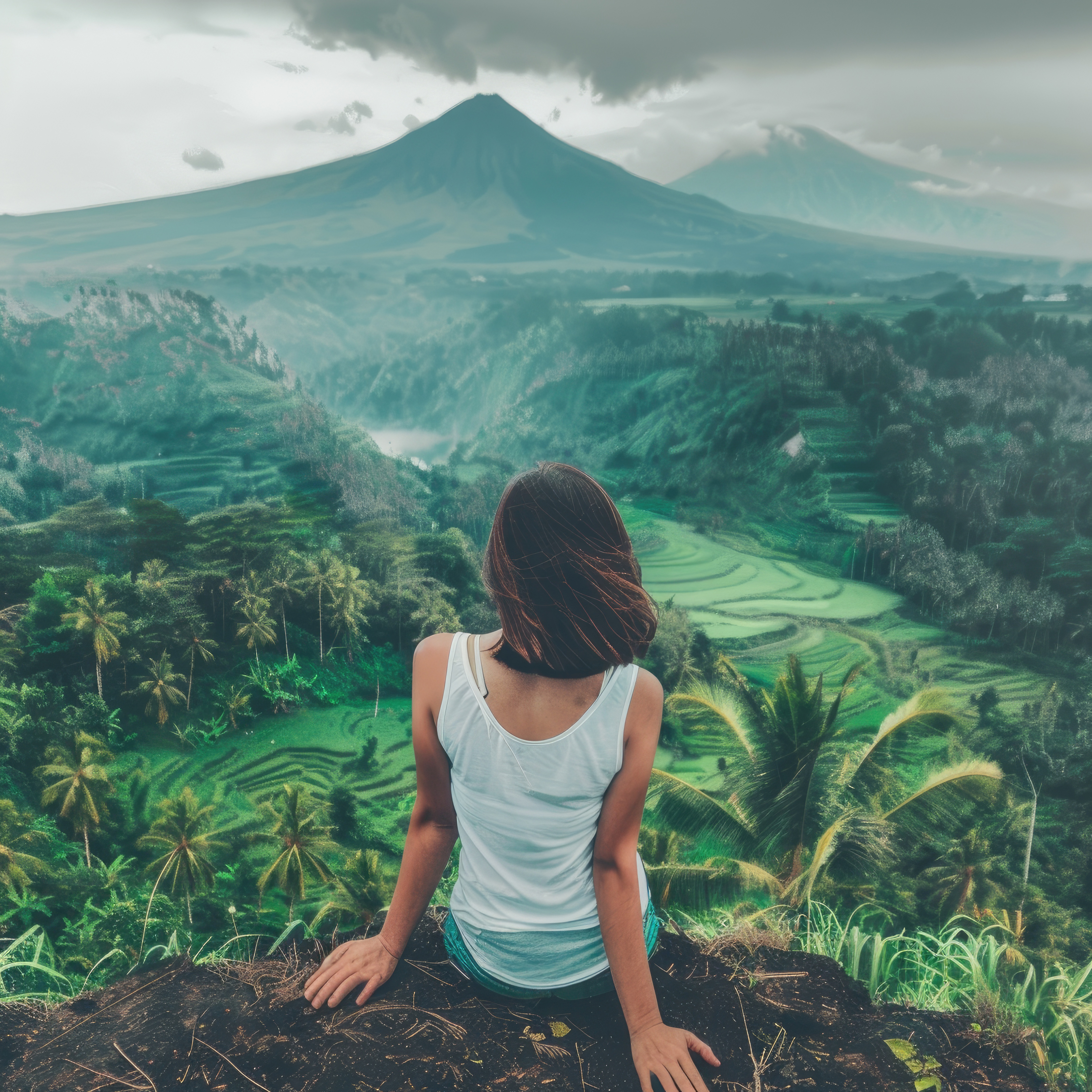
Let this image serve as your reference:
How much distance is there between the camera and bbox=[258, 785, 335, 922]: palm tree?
38.0 ft

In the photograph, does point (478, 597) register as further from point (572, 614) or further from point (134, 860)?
point (572, 614)

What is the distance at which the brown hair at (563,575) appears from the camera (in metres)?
1.56

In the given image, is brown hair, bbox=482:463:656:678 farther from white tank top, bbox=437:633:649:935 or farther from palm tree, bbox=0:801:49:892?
palm tree, bbox=0:801:49:892

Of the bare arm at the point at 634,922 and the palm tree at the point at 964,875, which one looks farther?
the palm tree at the point at 964,875

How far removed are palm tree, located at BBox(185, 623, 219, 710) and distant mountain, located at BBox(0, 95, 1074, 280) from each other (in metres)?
8.69

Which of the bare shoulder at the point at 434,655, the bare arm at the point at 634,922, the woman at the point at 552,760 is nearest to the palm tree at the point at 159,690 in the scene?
the woman at the point at 552,760

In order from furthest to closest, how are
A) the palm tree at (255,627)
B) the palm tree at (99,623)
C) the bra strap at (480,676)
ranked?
the palm tree at (255,627)
the palm tree at (99,623)
the bra strap at (480,676)

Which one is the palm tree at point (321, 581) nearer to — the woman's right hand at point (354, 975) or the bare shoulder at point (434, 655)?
the woman's right hand at point (354, 975)

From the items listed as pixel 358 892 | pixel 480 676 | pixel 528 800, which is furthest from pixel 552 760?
pixel 358 892

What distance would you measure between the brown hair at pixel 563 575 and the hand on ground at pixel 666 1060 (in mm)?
911

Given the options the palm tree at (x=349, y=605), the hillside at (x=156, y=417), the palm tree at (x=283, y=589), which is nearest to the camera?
the palm tree at (x=283, y=589)

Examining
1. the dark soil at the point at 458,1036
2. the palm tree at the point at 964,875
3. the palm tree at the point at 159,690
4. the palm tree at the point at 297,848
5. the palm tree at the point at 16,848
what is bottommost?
the palm tree at the point at 964,875

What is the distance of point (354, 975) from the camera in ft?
6.63

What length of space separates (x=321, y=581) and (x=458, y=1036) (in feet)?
41.8
